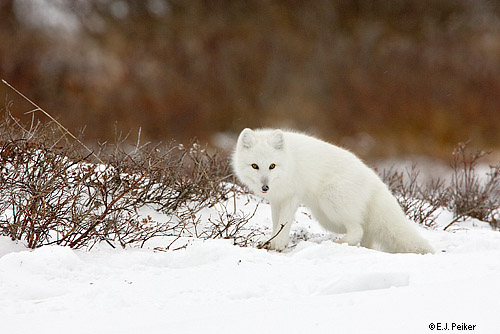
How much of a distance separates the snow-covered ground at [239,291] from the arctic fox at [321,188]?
1.02 m

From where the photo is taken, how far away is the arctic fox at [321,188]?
467 cm

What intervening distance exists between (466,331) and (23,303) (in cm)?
212

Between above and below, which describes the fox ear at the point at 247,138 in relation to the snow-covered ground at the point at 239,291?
above

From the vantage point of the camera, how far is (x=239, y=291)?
8.79ft

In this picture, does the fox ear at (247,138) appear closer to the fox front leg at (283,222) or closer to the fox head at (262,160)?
the fox head at (262,160)

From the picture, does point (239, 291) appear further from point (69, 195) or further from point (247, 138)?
point (247, 138)

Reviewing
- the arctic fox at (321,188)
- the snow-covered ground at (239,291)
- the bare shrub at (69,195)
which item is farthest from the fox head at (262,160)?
the snow-covered ground at (239,291)

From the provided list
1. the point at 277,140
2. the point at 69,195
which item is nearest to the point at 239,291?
the point at 69,195

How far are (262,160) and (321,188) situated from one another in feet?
2.29

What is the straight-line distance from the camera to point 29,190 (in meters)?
3.73

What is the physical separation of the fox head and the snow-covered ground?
1.08m

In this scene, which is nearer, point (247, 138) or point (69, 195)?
point (69, 195)

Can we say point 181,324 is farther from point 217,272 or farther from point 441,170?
point 441,170

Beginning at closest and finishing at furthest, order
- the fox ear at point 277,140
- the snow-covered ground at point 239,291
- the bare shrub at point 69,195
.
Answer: the snow-covered ground at point 239,291 < the bare shrub at point 69,195 < the fox ear at point 277,140
